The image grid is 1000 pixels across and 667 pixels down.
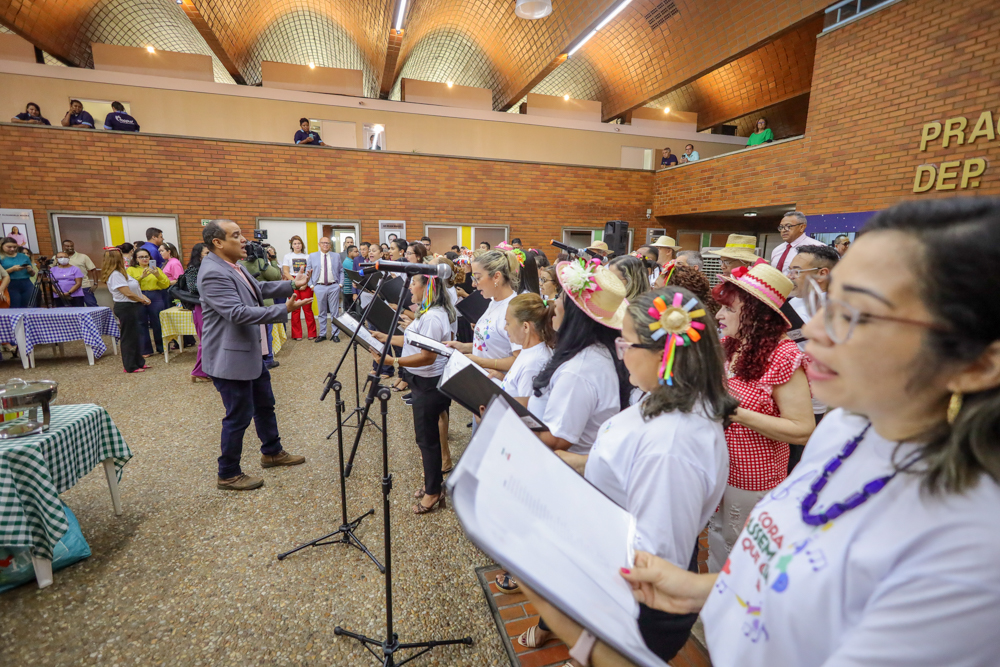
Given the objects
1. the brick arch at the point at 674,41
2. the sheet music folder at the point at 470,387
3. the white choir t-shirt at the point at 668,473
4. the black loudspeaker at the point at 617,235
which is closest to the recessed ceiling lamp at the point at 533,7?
the brick arch at the point at 674,41

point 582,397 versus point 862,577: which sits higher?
point 862,577

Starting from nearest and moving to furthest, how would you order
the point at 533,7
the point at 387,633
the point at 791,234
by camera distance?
the point at 387,633 < the point at 791,234 < the point at 533,7

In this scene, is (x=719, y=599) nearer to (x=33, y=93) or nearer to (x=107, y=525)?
(x=107, y=525)

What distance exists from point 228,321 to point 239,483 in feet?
4.14

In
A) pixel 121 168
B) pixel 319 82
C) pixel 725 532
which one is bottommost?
pixel 725 532

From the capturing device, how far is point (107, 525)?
2.89 meters

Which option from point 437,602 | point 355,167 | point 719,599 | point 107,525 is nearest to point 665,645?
point 719,599

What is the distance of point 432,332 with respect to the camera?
10.5 ft

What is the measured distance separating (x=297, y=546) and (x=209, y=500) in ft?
3.32

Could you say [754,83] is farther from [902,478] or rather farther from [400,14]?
[902,478]

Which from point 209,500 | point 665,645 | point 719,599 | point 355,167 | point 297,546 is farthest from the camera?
point 355,167

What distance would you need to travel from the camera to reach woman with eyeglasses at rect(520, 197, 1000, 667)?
558 millimetres

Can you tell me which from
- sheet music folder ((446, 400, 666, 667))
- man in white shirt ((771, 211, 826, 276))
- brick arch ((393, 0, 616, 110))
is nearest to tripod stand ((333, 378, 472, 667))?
sheet music folder ((446, 400, 666, 667))

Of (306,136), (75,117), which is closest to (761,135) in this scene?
(306,136)
